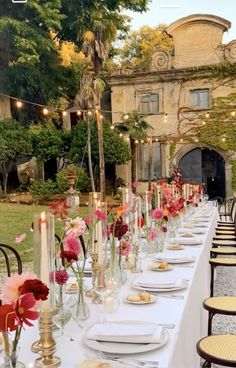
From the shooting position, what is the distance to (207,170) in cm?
A: 1772

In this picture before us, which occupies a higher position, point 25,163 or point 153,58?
point 153,58

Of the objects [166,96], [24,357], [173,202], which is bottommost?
[24,357]

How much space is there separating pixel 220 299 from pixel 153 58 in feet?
48.8

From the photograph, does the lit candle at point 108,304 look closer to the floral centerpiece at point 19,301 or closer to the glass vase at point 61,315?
the glass vase at point 61,315

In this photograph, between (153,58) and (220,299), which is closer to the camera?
(220,299)

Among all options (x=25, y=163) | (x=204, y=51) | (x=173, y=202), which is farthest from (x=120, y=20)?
(x=173, y=202)

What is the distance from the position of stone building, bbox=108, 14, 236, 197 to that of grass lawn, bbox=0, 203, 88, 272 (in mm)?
5219

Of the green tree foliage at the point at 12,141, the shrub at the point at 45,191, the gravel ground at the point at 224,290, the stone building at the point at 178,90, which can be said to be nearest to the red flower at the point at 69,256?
the gravel ground at the point at 224,290

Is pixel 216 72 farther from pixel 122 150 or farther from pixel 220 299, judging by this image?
pixel 220 299

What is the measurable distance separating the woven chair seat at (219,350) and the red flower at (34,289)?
104 centimetres

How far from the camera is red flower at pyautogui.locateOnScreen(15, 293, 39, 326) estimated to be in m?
0.93

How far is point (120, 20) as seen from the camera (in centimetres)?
1719

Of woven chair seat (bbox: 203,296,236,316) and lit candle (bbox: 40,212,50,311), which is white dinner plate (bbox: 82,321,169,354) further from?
woven chair seat (bbox: 203,296,236,316)

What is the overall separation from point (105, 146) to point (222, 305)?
12.5m
